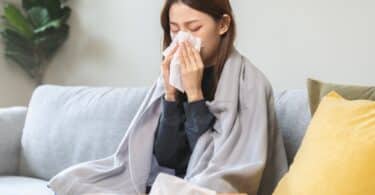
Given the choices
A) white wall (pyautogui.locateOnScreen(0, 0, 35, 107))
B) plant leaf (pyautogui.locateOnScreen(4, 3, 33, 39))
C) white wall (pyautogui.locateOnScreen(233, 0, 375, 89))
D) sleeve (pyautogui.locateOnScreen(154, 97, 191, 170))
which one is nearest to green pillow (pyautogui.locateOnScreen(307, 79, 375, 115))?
sleeve (pyautogui.locateOnScreen(154, 97, 191, 170))

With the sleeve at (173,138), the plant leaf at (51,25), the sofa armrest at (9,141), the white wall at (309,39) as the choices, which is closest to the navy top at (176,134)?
the sleeve at (173,138)

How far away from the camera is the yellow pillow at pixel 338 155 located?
0.96 metres

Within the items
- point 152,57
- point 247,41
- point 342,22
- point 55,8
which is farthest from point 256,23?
point 55,8

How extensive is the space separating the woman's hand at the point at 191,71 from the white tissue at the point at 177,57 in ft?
0.05

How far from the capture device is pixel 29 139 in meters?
2.05

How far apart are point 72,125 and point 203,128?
75cm

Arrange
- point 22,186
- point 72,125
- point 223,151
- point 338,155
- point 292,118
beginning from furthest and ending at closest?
point 72,125, point 22,186, point 292,118, point 223,151, point 338,155

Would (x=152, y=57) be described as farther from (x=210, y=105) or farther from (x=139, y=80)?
(x=210, y=105)

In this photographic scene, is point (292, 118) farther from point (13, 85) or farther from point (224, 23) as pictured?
point (13, 85)

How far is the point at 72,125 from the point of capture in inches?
76.6

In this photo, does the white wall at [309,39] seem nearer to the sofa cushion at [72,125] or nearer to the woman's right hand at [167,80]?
the sofa cushion at [72,125]

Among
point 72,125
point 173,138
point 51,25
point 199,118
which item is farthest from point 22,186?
point 51,25

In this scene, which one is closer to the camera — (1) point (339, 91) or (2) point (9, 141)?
(1) point (339, 91)

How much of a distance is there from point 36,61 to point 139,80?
0.67 m
